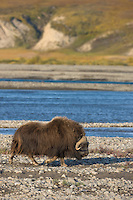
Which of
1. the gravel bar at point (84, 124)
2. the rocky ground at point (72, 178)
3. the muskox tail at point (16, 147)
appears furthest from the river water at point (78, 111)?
the muskox tail at point (16, 147)

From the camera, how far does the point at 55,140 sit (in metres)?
12.4

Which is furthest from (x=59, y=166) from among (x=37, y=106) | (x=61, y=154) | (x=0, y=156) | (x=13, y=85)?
(x=13, y=85)

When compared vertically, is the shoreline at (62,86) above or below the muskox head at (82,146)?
below

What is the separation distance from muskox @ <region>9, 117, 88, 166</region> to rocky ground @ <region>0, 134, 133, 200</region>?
19.4 inches

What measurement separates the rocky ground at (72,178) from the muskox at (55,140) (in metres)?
0.49

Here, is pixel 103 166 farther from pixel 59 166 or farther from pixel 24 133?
pixel 24 133

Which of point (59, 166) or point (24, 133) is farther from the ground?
point (24, 133)

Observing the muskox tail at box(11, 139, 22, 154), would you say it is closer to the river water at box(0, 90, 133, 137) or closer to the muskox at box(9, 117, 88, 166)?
the muskox at box(9, 117, 88, 166)

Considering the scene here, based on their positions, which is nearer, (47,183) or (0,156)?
(47,183)

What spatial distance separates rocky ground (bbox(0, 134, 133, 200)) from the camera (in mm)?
10359

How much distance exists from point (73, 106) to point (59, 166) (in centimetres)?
2077

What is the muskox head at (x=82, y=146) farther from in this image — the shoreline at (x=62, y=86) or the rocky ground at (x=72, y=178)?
the shoreline at (x=62, y=86)

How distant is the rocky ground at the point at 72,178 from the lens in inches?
408

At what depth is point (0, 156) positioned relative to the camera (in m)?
14.4
